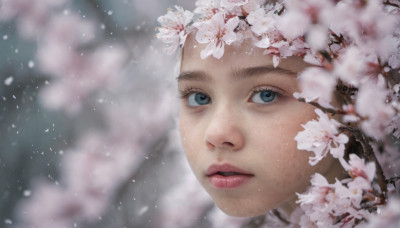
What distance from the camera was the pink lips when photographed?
135cm

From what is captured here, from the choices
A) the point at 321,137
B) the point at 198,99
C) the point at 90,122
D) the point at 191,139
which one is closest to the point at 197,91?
the point at 198,99

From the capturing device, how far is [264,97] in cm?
136

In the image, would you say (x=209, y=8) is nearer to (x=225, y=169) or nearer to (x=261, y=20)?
(x=261, y=20)

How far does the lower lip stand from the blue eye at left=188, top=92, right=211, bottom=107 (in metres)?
0.23

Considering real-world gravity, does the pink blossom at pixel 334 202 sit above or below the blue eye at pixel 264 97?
below

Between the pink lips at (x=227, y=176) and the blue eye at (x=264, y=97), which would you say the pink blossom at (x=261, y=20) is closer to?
the blue eye at (x=264, y=97)

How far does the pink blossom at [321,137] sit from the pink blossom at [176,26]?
18.3 inches

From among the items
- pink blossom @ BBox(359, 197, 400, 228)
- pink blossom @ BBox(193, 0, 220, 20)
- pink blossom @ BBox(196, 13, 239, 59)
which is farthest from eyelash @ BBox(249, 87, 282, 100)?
pink blossom @ BBox(359, 197, 400, 228)

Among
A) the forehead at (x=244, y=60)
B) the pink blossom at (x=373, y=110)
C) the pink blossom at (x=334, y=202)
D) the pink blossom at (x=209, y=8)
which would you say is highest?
the pink blossom at (x=209, y=8)

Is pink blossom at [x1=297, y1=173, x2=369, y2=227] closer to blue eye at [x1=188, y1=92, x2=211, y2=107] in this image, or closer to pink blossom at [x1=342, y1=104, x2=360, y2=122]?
pink blossom at [x1=342, y1=104, x2=360, y2=122]

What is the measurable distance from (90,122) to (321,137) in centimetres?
157

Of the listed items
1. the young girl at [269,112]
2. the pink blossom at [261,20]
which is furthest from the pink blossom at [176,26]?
the pink blossom at [261,20]

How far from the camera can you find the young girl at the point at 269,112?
1167 mm

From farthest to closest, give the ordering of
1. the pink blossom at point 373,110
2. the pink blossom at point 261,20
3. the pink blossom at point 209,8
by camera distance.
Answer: the pink blossom at point 209,8 → the pink blossom at point 261,20 → the pink blossom at point 373,110
